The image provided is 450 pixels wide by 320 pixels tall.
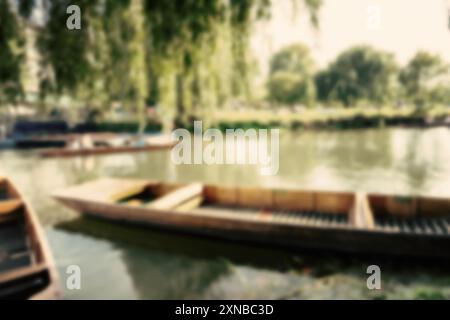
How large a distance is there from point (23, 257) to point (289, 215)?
5679mm

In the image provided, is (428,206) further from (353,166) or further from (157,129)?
(157,129)

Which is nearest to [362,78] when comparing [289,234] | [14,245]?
[289,234]

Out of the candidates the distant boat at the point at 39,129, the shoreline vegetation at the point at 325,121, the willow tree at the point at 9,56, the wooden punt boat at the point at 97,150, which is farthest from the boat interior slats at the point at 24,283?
the distant boat at the point at 39,129

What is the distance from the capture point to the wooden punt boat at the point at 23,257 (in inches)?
173

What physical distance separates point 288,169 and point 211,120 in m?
14.5

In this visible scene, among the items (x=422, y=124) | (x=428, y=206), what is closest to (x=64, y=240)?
(x=428, y=206)

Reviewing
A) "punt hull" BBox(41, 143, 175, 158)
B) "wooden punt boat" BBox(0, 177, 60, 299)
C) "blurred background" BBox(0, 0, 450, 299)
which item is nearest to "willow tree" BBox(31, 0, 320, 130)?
"blurred background" BBox(0, 0, 450, 299)

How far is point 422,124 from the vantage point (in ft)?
133

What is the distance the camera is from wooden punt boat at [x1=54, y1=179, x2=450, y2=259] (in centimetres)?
632

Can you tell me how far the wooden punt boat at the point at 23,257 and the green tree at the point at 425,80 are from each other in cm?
4857

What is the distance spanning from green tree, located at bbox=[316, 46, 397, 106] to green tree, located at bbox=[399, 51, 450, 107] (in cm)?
247

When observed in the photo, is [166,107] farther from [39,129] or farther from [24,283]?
[39,129]

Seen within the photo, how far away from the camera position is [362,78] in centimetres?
5141

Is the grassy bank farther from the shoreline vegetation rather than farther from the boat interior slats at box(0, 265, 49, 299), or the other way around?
the boat interior slats at box(0, 265, 49, 299)
